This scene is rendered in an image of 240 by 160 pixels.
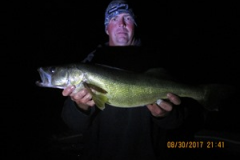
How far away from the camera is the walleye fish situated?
1894 mm

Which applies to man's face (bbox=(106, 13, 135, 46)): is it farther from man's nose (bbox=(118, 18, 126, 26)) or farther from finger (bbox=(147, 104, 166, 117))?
finger (bbox=(147, 104, 166, 117))

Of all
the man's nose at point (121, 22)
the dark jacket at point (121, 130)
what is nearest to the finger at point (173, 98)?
the dark jacket at point (121, 130)

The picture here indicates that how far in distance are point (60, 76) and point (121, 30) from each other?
1049 mm

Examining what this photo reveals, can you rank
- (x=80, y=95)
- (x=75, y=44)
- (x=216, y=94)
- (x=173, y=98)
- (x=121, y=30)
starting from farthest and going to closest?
1. (x=75, y=44)
2. (x=121, y=30)
3. (x=216, y=94)
4. (x=173, y=98)
5. (x=80, y=95)

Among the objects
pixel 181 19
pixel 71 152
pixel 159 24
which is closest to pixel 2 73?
pixel 71 152

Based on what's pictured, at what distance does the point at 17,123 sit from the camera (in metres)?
7.14

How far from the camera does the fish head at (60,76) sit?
193 centimetres

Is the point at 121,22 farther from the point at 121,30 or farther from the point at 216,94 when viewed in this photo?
the point at 216,94

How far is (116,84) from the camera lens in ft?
6.24

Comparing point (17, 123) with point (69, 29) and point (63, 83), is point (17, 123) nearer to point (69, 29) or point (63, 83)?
point (63, 83)

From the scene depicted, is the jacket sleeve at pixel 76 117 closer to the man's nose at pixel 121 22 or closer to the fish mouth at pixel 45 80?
the fish mouth at pixel 45 80

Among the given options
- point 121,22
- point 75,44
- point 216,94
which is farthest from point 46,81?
point 75,44

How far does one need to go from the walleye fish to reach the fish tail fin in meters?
0.05

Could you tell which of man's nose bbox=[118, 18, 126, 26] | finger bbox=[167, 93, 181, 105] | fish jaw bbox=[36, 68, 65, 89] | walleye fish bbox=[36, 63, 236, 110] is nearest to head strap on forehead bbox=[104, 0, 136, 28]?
man's nose bbox=[118, 18, 126, 26]
